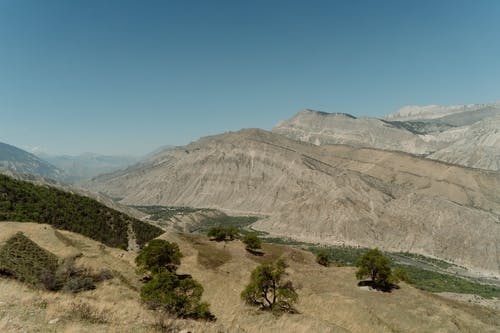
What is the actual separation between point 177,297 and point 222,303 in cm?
919

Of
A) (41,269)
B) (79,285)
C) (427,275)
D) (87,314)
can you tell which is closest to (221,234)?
(41,269)

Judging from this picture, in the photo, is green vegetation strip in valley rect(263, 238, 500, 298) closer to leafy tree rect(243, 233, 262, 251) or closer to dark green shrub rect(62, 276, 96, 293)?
leafy tree rect(243, 233, 262, 251)

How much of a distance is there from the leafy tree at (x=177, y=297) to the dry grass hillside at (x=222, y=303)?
1552 millimetres

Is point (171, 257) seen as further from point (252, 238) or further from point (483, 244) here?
point (483, 244)

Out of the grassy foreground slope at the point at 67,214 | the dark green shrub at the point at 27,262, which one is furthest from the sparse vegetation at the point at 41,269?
the grassy foreground slope at the point at 67,214

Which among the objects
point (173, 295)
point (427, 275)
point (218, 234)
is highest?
point (173, 295)

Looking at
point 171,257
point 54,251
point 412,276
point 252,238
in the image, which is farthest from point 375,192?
point 54,251

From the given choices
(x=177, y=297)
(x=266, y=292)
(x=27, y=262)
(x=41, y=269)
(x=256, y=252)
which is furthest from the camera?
(x=256, y=252)

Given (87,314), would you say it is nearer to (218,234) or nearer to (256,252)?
(256,252)

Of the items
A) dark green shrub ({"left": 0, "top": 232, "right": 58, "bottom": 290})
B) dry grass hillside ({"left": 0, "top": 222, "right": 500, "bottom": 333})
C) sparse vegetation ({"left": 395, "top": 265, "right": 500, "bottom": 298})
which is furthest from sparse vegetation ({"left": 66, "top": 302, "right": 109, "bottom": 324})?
sparse vegetation ({"left": 395, "top": 265, "right": 500, "bottom": 298})

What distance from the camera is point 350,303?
39875 millimetres

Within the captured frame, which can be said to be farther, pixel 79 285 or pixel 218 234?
pixel 218 234

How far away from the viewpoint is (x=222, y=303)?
36.8m

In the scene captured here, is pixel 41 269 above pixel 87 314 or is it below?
below
